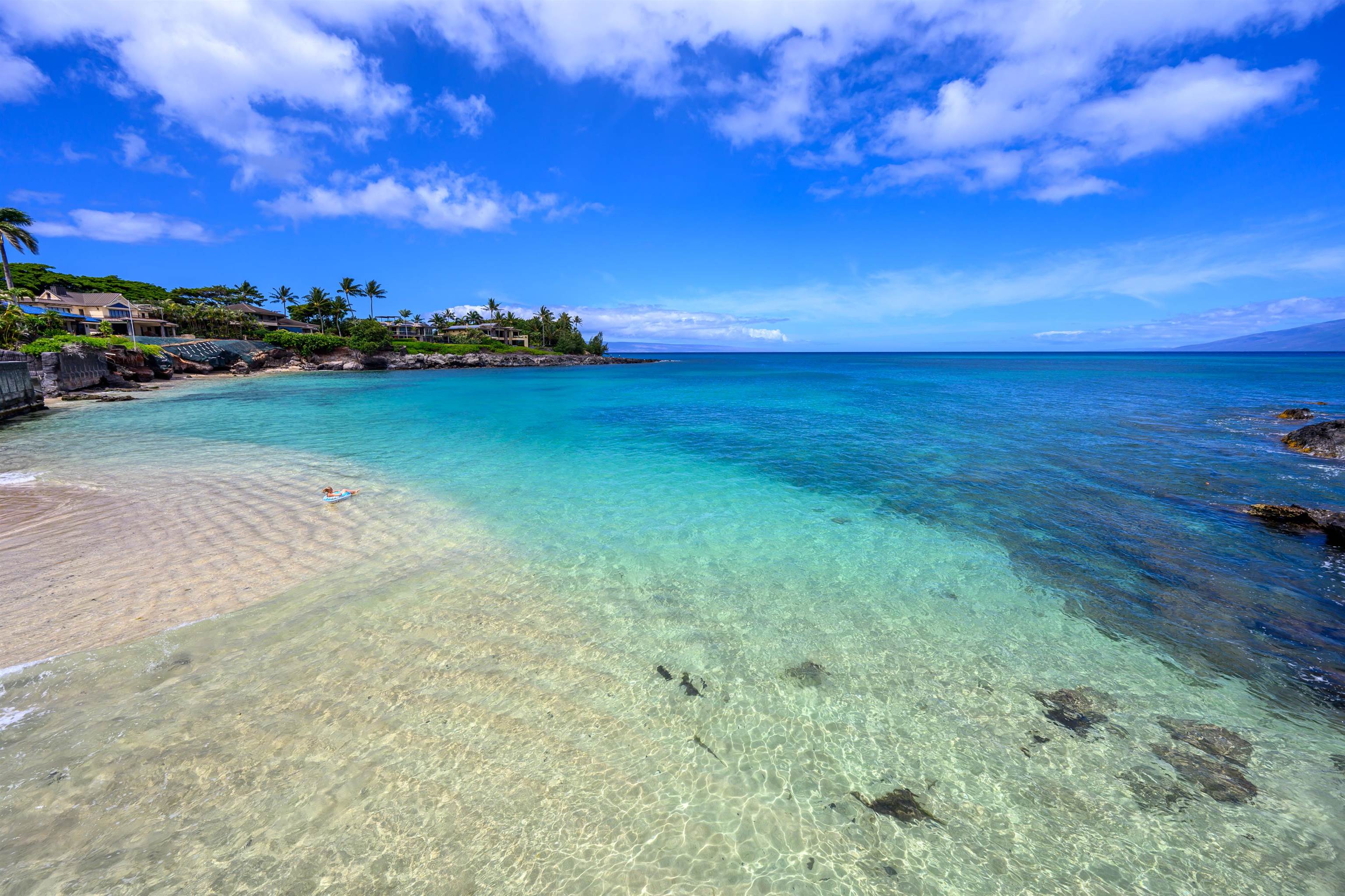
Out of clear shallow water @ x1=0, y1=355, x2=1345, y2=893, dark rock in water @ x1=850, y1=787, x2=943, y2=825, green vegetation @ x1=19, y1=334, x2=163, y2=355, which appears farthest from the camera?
green vegetation @ x1=19, y1=334, x2=163, y2=355

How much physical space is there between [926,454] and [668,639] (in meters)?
17.0

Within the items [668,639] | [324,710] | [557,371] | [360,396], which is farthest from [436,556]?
[557,371]

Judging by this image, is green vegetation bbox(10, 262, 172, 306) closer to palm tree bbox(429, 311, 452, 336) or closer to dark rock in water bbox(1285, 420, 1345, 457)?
palm tree bbox(429, 311, 452, 336)

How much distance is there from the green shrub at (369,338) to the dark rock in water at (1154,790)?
106 metres

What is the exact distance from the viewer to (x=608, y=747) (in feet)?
17.3

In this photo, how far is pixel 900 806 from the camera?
4711mm

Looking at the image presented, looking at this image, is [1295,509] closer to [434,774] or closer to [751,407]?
[434,774]

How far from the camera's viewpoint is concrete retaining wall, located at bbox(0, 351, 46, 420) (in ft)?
81.0

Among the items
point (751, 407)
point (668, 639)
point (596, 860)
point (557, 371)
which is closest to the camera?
point (596, 860)

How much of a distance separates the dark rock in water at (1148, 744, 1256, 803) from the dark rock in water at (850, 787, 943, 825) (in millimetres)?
2768

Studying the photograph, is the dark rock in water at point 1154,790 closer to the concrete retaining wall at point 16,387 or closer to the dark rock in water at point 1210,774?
the dark rock in water at point 1210,774

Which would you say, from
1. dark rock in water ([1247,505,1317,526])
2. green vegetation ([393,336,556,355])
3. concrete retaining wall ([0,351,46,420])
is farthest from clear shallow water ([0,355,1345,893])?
green vegetation ([393,336,556,355])

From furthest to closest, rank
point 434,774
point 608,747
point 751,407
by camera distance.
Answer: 1. point 751,407
2. point 608,747
3. point 434,774

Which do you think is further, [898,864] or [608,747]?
[608,747]
